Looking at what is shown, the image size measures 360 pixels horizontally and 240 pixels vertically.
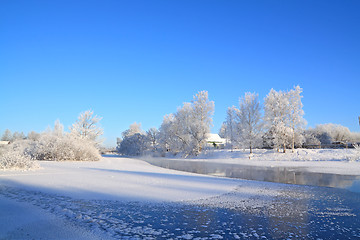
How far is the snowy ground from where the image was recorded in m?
3.61

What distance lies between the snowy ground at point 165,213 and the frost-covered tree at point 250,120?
28.5 metres

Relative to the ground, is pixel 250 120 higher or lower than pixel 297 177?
higher

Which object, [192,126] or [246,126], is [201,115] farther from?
[246,126]

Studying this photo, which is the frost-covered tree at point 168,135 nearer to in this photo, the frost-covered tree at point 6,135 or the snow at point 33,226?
the snow at point 33,226

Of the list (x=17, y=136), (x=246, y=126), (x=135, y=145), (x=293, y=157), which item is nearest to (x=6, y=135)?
(x=17, y=136)

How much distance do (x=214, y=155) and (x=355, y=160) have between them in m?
20.3

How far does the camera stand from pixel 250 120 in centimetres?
3656

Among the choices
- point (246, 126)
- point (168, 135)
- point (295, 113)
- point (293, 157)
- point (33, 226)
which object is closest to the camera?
point (33, 226)

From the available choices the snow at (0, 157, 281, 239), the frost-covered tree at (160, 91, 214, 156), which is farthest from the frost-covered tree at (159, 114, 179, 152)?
the snow at (0, 157, 281, 239)

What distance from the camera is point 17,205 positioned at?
4.91 m

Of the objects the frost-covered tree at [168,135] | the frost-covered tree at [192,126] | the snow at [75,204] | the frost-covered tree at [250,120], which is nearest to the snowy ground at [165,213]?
the snow at [75,204]

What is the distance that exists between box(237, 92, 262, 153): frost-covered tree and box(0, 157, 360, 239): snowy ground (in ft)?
93.4

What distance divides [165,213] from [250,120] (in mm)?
A: 33866

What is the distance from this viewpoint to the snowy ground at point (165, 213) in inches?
142
